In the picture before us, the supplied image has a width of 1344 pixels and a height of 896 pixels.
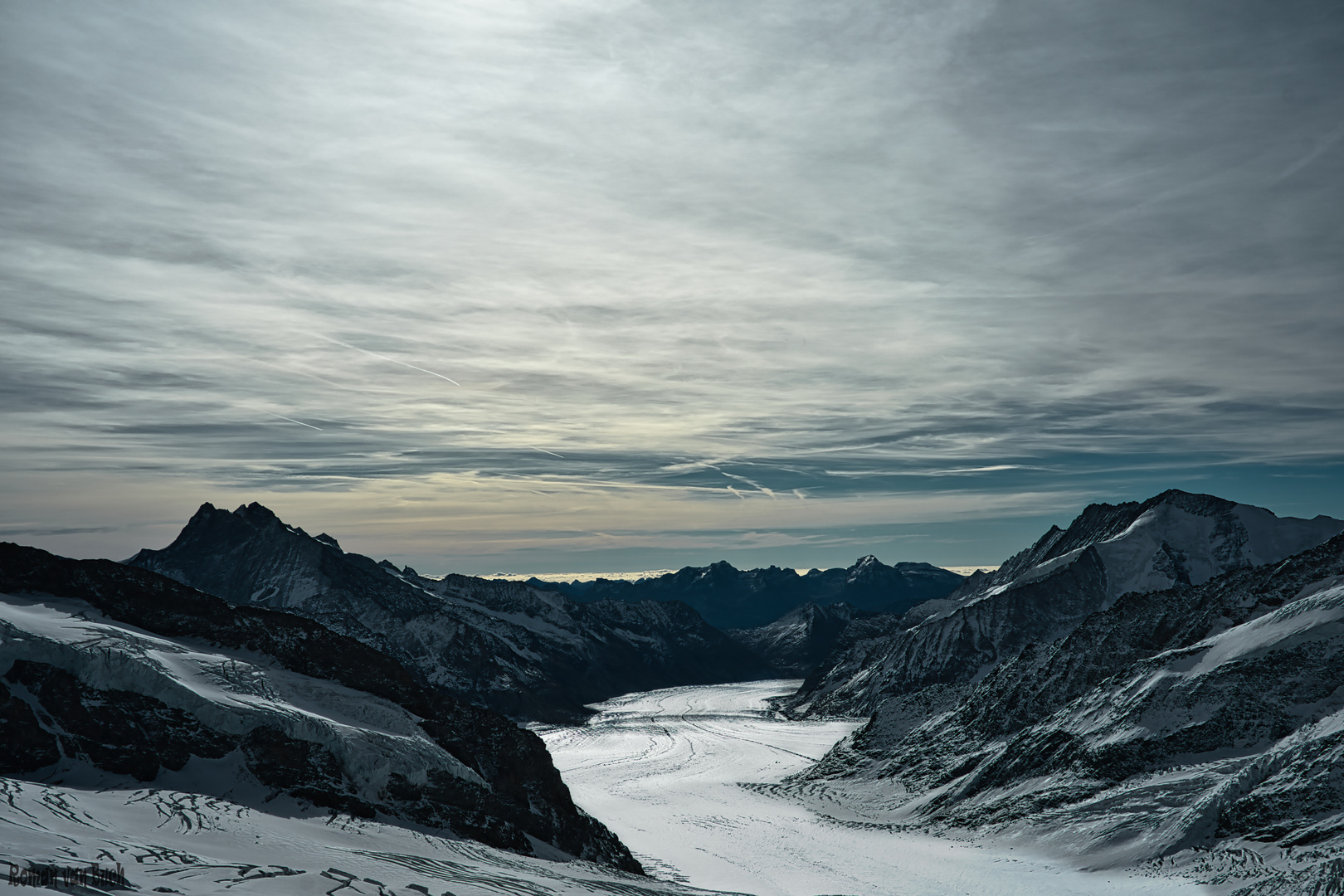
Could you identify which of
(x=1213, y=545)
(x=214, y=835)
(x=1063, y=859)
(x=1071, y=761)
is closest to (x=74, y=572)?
(x=214, y=835)

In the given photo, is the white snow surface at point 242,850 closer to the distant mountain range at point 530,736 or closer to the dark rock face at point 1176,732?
the distant mountain range at point 530,736

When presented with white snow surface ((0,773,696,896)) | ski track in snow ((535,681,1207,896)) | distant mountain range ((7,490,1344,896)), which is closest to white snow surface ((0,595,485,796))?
distant mountain range ((7,490,1344,896))

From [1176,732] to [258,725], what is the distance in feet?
277

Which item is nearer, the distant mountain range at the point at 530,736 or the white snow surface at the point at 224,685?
the distant mountain range at the point at 530,736

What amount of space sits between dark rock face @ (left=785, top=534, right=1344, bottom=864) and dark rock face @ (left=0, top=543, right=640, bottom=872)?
1843 inches

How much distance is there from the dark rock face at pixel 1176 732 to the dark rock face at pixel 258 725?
4682 centimetres

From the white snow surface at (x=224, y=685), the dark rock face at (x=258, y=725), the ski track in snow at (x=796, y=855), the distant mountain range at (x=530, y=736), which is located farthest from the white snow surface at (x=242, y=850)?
the ski track in snow at (x=796, y=855)

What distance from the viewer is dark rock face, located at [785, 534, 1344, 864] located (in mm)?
67562

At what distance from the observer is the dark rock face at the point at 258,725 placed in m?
50.1

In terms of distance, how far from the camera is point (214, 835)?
39.7 metres

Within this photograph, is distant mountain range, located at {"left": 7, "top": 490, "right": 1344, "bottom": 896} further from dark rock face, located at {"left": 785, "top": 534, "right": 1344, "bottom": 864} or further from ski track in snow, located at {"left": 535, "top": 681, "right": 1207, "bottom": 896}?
ski track in snow, located at {"left": 535, "top": 681, "right": 1207, "bottom": 896}

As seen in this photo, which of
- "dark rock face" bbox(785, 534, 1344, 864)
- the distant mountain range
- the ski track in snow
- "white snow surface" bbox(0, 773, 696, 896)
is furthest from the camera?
the ski track in snow

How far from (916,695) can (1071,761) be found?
64.9 metres

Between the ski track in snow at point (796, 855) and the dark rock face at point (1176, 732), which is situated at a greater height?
the dark rock face at point (1176, 732)
